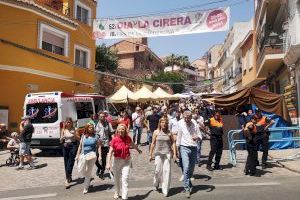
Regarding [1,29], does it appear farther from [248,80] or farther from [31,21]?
[248,80]

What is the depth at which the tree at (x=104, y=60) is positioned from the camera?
44.5 metres

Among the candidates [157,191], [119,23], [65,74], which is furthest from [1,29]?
[157,191]

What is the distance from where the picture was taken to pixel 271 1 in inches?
914

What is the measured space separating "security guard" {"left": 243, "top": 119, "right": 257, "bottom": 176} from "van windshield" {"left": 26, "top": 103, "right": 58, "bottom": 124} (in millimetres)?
7904

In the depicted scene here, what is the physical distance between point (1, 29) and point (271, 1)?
46.8 feet

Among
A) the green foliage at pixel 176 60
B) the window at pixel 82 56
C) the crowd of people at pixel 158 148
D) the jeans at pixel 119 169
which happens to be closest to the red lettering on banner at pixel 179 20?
the crowd of people at pixel 158 148

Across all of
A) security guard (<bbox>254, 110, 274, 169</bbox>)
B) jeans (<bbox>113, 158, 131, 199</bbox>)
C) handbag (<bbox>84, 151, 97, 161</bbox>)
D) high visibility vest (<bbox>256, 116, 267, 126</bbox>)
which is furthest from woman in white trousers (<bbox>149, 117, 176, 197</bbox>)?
high visibility vest (<bbox>256, 116, 267, 126</bbox>)

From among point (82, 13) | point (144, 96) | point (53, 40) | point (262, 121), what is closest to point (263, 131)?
point (262, 121)

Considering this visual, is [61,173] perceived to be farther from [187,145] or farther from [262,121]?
[262,121]

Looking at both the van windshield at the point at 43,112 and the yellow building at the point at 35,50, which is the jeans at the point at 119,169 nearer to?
the van windshield at the point at 43,112

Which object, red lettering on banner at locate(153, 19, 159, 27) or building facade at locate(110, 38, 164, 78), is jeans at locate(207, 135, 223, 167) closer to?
red lettering on banner at locate(153, 19, 159, 27)

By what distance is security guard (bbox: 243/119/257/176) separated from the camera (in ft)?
36.3

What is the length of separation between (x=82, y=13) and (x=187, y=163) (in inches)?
862

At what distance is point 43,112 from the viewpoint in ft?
53.9
